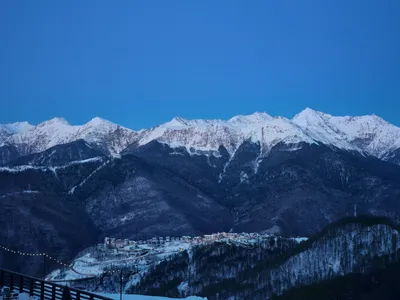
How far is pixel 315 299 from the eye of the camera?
196 meters

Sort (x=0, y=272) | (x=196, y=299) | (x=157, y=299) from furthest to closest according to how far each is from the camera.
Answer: (x=196, y=299), (x=157, y=299), (x=0, y=272)

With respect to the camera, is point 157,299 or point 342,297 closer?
point 157,299

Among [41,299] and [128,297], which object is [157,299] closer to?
[128,297]

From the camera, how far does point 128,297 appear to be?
8494 centimetres

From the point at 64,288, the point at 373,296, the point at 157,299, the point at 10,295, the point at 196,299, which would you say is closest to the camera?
the point at 64,288

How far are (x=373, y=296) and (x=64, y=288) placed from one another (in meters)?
151

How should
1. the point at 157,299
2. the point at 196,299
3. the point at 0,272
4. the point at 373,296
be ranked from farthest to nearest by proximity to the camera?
1. the point at 373,296
2. the point at 196,299
3. the point at 157,299
4. the point at 0,272

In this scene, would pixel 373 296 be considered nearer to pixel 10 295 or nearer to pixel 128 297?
pixel 128 297

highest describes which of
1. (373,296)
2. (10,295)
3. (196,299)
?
(373,296)

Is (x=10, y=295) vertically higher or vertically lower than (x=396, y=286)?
lower

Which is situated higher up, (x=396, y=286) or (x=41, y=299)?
(x=396, y=286)

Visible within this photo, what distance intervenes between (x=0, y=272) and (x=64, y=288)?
15189 mm

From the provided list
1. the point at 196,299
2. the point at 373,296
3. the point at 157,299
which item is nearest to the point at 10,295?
the point at 157,299

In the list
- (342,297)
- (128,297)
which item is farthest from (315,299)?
(128,297)
